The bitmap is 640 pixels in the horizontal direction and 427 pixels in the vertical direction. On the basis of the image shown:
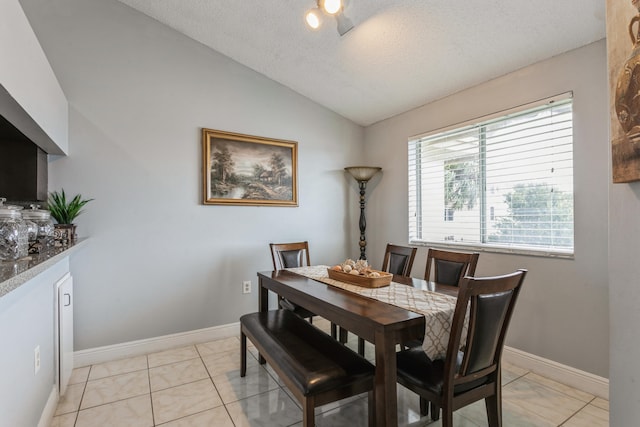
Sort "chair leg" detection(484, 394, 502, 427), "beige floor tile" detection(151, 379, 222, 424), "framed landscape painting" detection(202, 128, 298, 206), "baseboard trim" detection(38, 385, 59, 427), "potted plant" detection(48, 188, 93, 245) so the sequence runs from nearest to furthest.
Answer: "chair leg" detection(484, 394, 502, 427), "baseboard trim" detection(38, 385, 59, 427), "beige floor tile" detection(151, 379, 222, 424), "potted plant" detection(48, 188, 93, 245), "framed landscape painting" detection(202, 128, 298, 206)

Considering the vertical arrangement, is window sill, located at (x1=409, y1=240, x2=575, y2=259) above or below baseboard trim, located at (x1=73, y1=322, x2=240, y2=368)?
above

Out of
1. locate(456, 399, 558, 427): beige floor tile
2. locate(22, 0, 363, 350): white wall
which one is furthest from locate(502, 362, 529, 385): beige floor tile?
locate(22, 0, 363, 350): white wall

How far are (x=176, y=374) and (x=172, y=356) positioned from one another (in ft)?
1.18

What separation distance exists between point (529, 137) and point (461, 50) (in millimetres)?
874

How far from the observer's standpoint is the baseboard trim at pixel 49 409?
5.73 ft

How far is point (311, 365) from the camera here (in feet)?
5.24

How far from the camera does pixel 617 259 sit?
0.96m

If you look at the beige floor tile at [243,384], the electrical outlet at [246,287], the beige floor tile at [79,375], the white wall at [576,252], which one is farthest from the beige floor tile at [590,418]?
the beige floor tile at [79,375]

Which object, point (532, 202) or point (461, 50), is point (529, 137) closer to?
point (532, 202)

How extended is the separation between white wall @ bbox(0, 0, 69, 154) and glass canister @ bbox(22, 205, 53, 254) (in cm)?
48

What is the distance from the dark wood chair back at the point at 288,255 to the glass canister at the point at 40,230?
5.29 ft

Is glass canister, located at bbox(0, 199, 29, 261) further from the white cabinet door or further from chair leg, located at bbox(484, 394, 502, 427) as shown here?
chair leg, located at bbox(484, 394, 502, 427)

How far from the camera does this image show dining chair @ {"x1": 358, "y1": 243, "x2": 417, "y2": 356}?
2.61 metres

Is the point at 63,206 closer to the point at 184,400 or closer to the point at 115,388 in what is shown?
the point at 115,388
